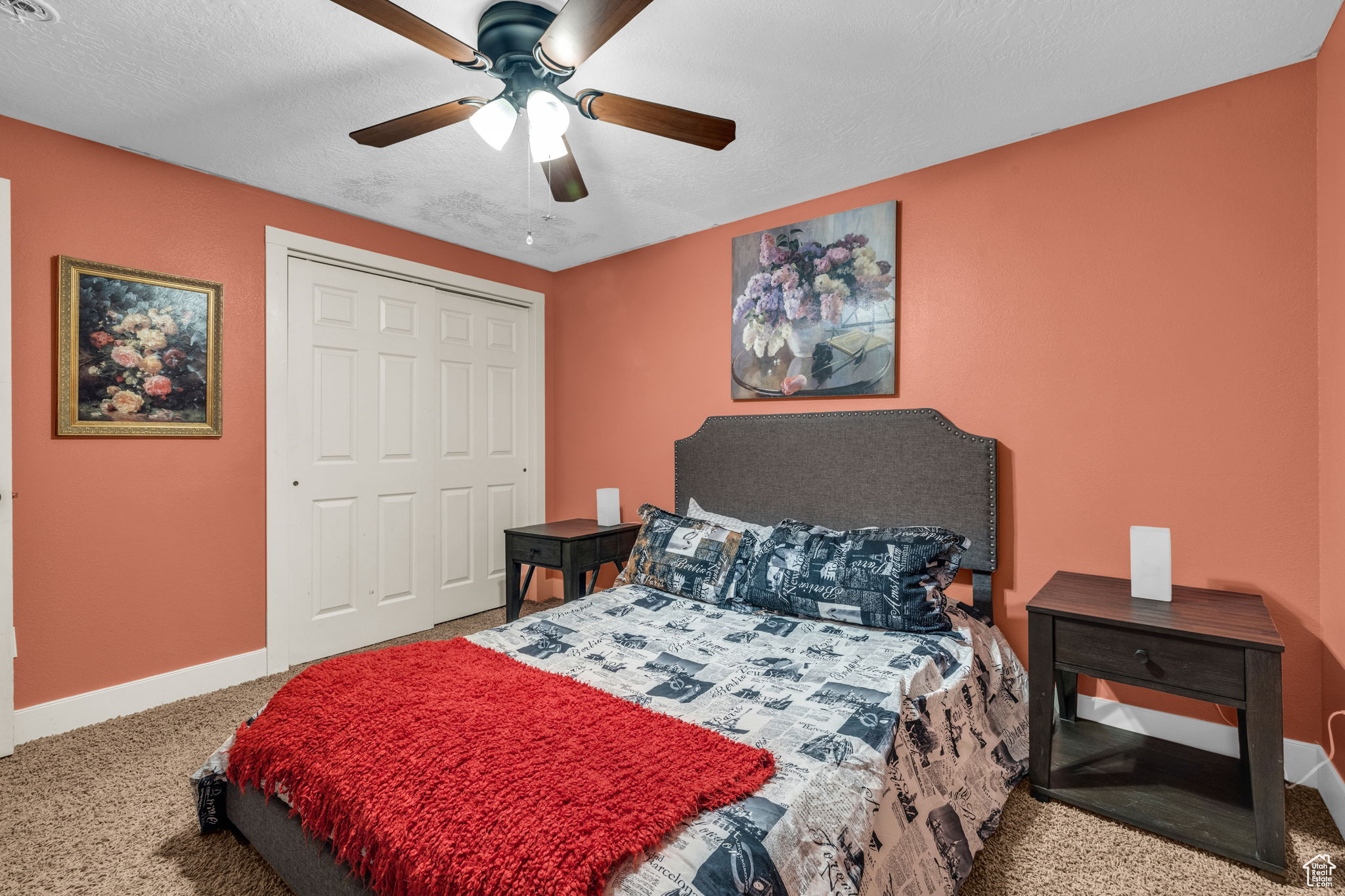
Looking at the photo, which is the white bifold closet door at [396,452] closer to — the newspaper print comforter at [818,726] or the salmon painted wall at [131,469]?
the salmon painted wall at [131,469]

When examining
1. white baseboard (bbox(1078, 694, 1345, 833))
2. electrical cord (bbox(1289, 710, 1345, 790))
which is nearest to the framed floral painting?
white baseboard (bbox(1078, 694, 1345, 833))

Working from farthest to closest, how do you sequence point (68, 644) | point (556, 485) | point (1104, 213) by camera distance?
point (556, 485) < point (68, 644) < point (1104, 213)

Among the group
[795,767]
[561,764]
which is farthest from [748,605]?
[561,764]

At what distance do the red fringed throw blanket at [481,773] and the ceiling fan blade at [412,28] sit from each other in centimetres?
157

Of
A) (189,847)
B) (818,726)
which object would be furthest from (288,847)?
(818,726)

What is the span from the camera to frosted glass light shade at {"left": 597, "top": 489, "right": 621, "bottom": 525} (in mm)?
3699

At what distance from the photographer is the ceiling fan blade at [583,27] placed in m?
1.37

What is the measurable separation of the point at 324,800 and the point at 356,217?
298 centimetres

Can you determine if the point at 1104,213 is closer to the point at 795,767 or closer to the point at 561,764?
the point at 795,767

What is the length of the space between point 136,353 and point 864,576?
3083 mm

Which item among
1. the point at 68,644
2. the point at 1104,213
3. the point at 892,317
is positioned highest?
the point at 1104,213

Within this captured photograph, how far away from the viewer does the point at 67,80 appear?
6.87ft

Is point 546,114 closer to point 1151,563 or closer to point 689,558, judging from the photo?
point 689,558

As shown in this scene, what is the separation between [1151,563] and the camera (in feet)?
6.59
